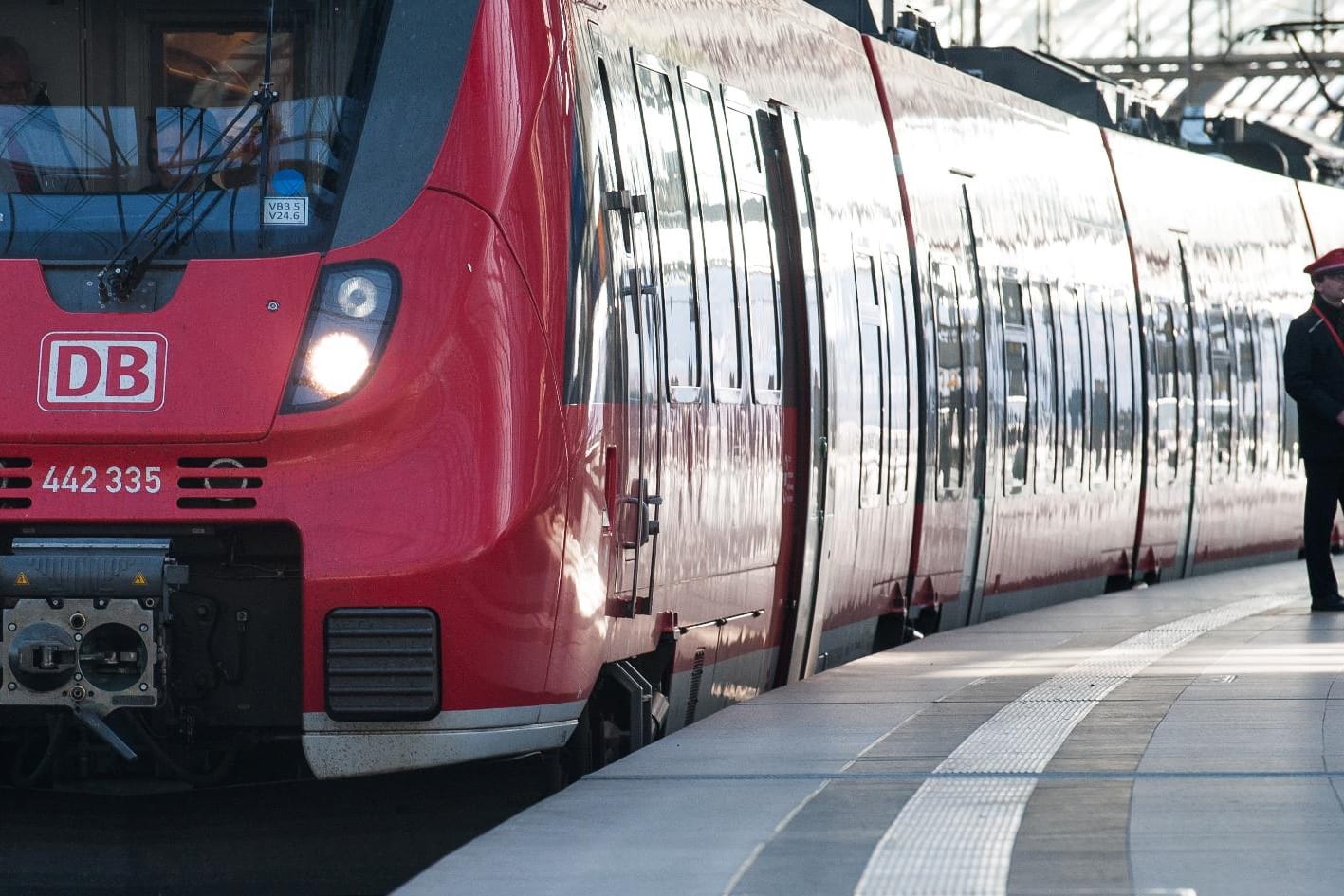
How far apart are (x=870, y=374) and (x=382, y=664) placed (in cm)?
486

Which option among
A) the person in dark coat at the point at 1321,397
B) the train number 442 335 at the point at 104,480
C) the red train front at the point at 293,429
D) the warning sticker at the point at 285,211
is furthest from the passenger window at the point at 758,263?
the person in dark coat at the point at 1321,397

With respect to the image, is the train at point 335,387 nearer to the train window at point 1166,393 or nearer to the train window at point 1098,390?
the train window at point 1098,390

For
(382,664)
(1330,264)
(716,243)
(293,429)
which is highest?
(1330,264)

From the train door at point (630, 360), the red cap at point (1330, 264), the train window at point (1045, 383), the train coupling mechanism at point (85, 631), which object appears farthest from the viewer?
the train window at point (1045, 383)

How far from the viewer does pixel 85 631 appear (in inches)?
237

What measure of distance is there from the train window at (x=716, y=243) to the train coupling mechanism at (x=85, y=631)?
8.74ft

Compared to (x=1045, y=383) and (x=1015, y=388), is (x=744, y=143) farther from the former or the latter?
(x=1045, y=383)

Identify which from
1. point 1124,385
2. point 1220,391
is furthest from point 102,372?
point 1220,391

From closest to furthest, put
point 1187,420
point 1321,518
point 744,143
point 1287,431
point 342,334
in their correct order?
point 342,334
point 744,143
point 1321,518
point 1187,420
point 1287,431

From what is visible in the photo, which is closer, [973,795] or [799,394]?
[973,795]

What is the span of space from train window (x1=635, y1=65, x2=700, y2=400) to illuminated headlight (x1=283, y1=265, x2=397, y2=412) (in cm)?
161

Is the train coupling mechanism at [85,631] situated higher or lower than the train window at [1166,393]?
lower

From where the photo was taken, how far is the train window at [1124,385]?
653 inches

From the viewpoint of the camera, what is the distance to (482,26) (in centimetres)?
643
